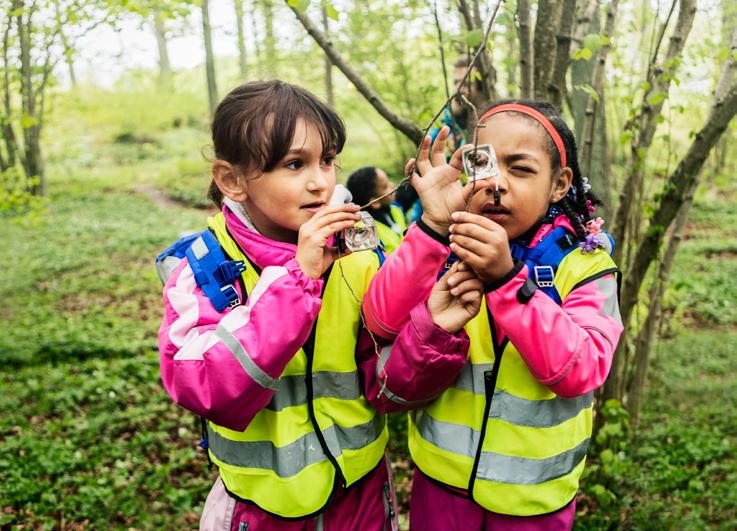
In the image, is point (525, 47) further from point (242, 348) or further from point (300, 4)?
point (242, 348)

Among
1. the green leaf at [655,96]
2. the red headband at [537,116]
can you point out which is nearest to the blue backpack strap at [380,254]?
the red headband at [537,116]

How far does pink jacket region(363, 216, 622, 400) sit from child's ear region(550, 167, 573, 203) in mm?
302

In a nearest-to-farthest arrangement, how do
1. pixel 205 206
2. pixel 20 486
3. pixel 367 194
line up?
pixel 20 486 < pixel 367 194 < pixel 205 206

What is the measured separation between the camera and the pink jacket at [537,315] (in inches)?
56.0

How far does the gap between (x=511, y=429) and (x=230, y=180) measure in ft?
3.61

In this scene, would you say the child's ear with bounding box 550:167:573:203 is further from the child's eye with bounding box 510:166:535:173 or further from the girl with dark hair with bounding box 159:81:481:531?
the girl with dark hair with bounding box 159:81:481:531

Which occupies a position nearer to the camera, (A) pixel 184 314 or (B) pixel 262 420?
(A) pixel 184 314

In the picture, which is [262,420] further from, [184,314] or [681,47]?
[681,47]

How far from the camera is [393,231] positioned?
3732 millimetres

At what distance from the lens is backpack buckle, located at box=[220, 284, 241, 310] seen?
1544 mm

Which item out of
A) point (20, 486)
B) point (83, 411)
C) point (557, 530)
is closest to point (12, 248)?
point (83, 411)

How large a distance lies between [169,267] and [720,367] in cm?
582

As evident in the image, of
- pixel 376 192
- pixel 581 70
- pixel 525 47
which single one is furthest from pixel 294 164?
pixel 581 70

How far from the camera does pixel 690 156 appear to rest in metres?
2.68
